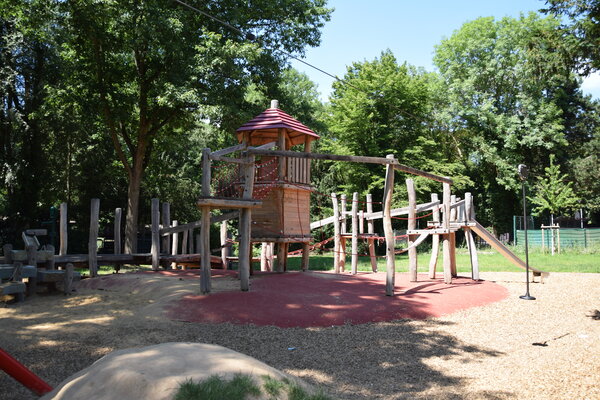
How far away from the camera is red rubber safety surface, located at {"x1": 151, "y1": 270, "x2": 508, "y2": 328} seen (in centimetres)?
927

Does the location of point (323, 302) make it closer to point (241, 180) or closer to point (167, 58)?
point (241, 180)

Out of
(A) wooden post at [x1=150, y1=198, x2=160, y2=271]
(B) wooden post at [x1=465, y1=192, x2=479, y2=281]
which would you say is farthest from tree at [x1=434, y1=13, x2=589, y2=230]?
(A) wooden post at [x1=150, y1=198, x2=160, y2=271]

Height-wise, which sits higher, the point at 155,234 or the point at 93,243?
the point at 155,234

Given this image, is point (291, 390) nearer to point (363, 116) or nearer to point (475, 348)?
point (475, 348)

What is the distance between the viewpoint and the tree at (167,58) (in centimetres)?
1964

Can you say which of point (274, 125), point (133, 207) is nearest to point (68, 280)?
point (274, 125)

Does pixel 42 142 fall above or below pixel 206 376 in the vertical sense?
above

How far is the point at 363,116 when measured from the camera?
34.9 metres

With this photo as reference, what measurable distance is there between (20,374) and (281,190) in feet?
32.4

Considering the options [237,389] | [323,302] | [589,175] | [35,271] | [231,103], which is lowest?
[323,302]

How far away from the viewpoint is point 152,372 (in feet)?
12.6

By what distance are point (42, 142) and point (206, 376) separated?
989 inches

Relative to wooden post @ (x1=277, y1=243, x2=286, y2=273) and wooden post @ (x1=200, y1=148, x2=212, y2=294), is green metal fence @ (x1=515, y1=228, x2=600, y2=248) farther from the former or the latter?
wooden post @ (x1=200, y1=148, x2=212, y2=294)

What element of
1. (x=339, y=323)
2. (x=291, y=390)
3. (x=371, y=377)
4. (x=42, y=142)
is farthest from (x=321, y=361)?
(x=42, y=142)
